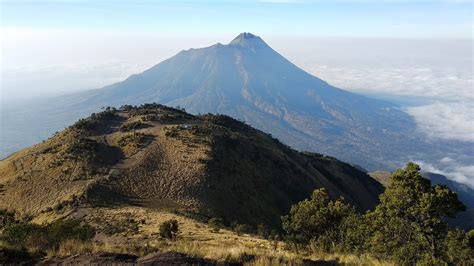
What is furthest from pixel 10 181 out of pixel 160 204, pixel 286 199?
pixel 286 199

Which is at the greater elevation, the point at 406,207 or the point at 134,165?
the point at 406,207

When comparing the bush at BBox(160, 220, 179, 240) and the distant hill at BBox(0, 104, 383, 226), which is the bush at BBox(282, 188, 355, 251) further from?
the distant hill at BBox(0, 104, 383, 226)

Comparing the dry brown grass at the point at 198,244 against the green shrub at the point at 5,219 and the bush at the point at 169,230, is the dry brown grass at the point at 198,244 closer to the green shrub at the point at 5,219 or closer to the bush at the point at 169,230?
the bush at the point at 169,230

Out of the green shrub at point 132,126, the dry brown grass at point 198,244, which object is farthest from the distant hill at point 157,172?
the dry brown grass at point 198,244

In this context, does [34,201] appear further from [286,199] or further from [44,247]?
[44,247]

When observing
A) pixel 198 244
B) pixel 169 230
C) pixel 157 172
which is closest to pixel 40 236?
pixel 198 244

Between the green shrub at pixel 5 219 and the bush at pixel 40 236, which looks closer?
the bush at pixel 40 236

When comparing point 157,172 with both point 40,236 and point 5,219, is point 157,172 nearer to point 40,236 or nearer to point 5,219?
point 5,219

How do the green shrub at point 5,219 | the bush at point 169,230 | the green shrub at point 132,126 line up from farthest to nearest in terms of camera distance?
the green shrub at point 132,126 → the bush at point 169,230 → the green shrub at point 5,219

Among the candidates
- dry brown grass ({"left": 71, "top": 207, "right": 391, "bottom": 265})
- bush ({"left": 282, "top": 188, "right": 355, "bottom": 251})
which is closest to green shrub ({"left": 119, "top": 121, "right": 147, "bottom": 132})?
dry brown grass ({"left": 71, "top": 207, "right": 391, "bottom": 265})
